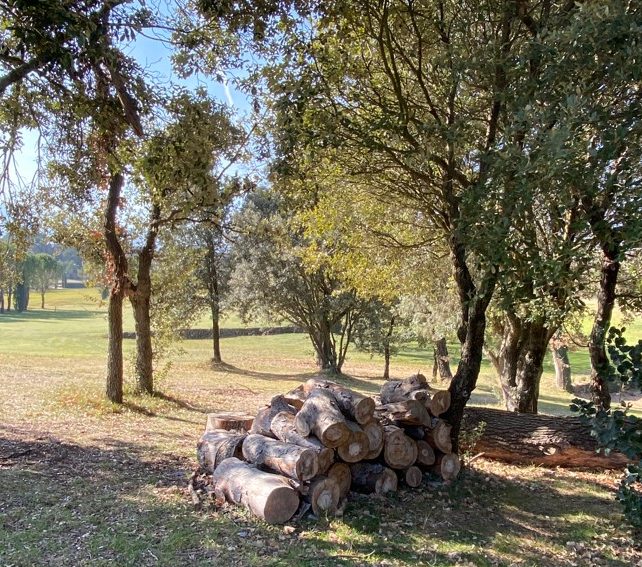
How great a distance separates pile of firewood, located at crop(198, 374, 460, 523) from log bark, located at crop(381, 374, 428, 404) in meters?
0.01

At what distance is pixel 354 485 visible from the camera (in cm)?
577

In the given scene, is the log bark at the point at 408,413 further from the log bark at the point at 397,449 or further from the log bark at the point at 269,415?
the log bark at the point at 269,415

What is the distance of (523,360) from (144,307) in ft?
28.4

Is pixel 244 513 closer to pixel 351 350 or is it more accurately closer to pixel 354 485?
pixel 354 485

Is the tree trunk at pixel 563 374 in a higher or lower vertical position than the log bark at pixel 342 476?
lower

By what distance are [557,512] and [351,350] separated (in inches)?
1371

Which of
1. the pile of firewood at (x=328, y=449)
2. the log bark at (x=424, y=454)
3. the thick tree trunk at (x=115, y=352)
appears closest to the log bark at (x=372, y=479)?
the pile of firewood at (x=328, y=449)

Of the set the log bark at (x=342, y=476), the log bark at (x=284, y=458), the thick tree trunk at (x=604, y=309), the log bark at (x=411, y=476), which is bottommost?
the log bark at (x=411, y=476)

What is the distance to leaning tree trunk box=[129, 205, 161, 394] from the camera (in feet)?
40.2

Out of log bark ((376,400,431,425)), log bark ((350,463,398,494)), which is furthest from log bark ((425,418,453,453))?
log bark ((350,463,398,494))

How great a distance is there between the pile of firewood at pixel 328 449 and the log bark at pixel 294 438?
0.03 feet

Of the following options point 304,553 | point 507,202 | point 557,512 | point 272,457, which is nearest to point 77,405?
point 272,457

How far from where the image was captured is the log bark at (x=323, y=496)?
16.8ft

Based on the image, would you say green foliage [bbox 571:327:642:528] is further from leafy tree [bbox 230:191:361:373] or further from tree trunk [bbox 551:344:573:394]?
tree trunk [bbox 551:344:573:394]
